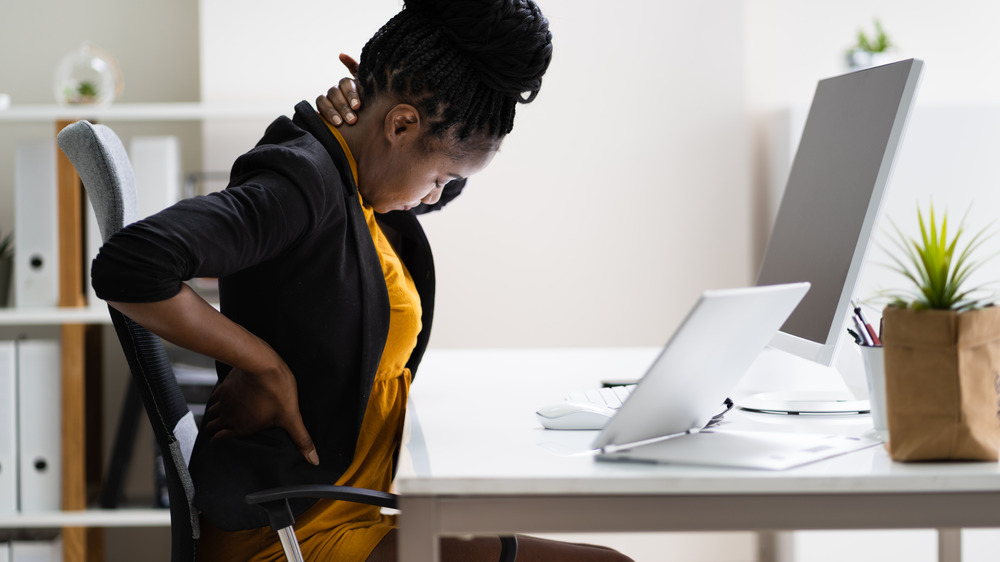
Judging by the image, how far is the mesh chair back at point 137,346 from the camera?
986 millimetres

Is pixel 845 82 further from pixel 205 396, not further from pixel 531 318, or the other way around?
pixel 205 396

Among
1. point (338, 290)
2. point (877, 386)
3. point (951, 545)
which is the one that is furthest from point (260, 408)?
point (951, 545)

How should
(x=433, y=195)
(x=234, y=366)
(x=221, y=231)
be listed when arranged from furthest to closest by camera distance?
1. (x=433, y=195)
2. (x=234, y=366)
3. (x=221, y=231)

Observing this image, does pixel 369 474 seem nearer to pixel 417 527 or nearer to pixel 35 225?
pixel 417 527

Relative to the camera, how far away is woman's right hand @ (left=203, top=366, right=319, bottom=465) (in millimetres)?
1056

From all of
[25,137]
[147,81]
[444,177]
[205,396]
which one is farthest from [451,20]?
[25,137]

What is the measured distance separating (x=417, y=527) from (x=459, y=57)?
0.62 metres

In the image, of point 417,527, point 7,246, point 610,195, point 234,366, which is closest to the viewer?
point 417,527

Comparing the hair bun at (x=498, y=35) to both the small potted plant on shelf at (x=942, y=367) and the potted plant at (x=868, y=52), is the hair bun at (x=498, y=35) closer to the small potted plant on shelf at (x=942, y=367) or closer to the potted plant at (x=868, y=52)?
the small potted plant on shelf at (x=942, y=367)

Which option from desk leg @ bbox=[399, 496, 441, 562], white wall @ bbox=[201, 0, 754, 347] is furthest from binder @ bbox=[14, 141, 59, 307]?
desk leg @ bbox=[399, 496, 441, 562]

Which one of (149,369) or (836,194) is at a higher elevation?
(836,194)

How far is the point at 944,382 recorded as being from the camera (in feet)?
2.54

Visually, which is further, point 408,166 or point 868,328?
point 408,166

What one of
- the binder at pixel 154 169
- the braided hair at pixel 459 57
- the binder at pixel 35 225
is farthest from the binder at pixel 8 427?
the braided hair at pixel 459 57
